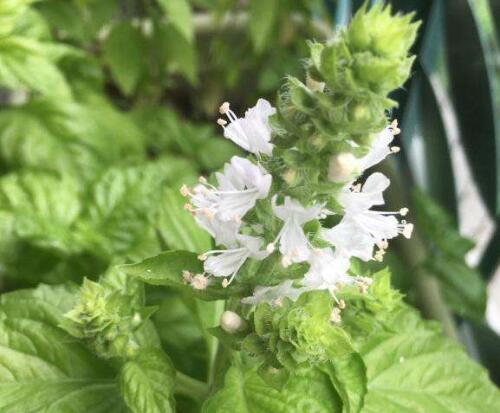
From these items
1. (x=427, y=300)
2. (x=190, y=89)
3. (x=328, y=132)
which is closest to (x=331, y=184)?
(x=328, y=132)

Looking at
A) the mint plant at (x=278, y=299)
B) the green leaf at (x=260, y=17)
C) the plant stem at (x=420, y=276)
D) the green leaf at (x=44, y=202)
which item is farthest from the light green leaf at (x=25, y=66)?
the plant stem at (x=420, y=276)

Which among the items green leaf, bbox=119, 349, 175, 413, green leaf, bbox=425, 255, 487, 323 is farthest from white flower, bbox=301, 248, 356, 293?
green leaf, bbox=425, 255, 487, 323

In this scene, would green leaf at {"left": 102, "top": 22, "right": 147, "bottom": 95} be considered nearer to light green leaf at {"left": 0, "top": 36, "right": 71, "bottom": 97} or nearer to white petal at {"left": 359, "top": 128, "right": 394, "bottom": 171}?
light green leaf at {"left": 0, "top": 36, "right": 71, "bottom": 97}

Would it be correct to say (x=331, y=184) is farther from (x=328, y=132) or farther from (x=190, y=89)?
(x=190, y=89)

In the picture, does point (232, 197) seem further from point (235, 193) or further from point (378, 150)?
point (378, 150)

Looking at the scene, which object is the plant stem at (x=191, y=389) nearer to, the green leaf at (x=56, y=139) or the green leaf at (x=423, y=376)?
the green leaf at (x=423, y=376)

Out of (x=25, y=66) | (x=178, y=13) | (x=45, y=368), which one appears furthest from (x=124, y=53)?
(x=45, y=368)
